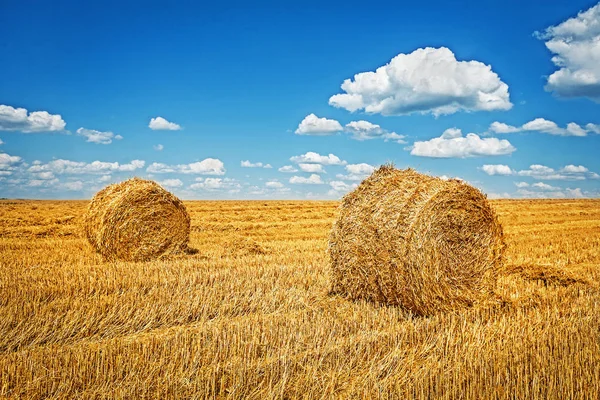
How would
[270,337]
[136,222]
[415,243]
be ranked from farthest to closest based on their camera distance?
[136,222] < [415,243] < [270,337]

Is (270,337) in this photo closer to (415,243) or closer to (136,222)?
(415,243)

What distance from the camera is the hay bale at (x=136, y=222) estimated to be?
11188 millimetres

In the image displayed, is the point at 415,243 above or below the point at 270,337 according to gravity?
above

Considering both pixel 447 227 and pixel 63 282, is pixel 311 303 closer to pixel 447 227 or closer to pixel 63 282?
pixel 447 227

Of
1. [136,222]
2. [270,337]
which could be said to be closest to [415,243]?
[270,337]

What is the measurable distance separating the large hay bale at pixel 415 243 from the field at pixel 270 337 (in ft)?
1.24

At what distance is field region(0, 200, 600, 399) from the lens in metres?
4.20

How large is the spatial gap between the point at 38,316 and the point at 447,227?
5.59 meters

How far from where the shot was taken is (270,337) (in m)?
5.34

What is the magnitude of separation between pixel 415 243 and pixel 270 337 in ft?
9.00

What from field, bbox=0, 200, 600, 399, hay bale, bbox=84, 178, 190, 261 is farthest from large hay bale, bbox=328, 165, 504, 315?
hay bale, bbox=84, 178, 190, 261

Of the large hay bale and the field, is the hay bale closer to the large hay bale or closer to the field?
the field

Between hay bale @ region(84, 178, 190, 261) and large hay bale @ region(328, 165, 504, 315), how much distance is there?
518cm

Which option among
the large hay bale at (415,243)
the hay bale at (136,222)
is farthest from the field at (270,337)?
the hay bale at (136,222)
